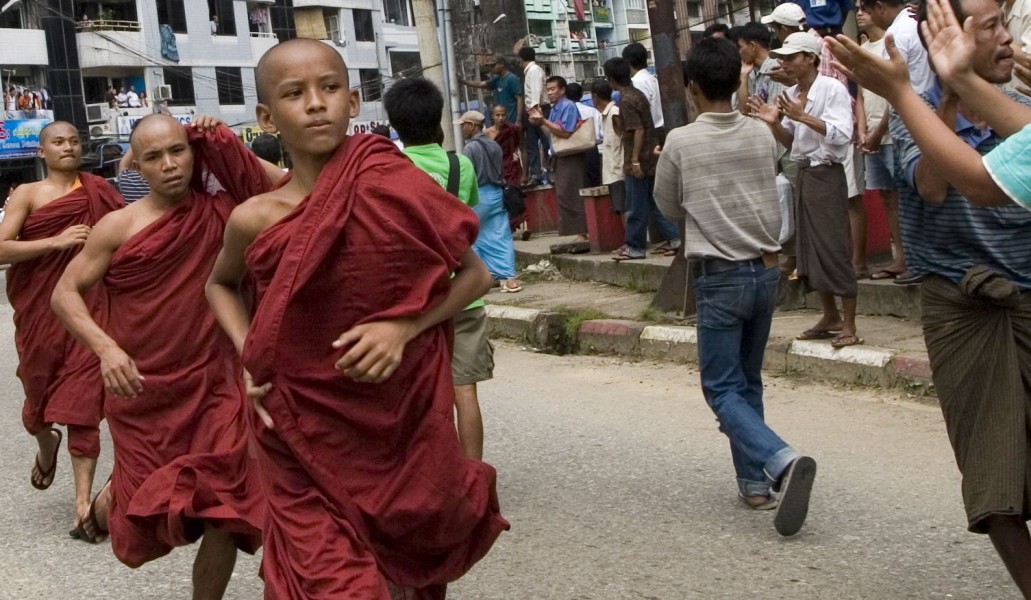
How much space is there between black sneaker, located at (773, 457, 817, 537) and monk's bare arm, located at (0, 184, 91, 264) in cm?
345

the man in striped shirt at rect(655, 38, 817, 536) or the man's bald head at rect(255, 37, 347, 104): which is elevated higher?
the man's bald head at rect(255, 37, 347, 104)

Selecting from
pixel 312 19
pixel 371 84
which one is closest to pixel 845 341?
pixel 371 84

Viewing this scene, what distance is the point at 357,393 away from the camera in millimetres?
3316

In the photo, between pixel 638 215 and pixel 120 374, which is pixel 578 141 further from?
pixel 120 374

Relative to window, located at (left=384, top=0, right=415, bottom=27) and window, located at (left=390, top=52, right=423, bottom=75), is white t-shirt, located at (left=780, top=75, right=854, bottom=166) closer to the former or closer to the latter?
window, located at (left=390, top=52, right=423, bottom=75)

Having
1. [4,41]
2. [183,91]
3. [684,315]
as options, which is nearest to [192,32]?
[183,91]

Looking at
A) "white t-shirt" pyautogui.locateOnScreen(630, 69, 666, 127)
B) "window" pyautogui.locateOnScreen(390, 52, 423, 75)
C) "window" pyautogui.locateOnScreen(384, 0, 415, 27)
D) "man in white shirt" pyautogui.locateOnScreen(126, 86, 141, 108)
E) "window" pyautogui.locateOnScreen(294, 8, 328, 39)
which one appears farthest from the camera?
"window" pyautogui.locateOnScreen(384, 0, 415, 27)

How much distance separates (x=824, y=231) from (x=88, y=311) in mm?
4493

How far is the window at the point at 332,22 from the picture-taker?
53.7 meters

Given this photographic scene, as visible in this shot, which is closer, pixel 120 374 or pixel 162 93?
pixel 120 374

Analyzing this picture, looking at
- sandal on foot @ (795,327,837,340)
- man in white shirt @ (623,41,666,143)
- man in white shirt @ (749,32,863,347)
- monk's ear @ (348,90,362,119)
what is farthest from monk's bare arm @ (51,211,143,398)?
man in white shirt @ (623,41,666,143)

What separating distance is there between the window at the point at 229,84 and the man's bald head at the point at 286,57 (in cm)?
4621

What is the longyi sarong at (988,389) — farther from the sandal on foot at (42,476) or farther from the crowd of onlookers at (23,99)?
the crowd of onlookers at (23,99)

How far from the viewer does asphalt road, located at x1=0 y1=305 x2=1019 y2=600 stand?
4.81 m
